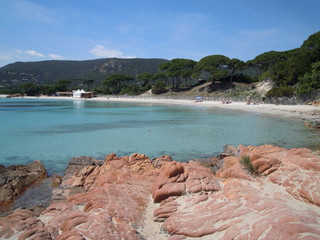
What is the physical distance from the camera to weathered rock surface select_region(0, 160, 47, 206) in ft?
24.7

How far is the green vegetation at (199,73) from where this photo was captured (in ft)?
141

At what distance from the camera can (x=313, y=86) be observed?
117ft

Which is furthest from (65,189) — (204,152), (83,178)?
(204,152)

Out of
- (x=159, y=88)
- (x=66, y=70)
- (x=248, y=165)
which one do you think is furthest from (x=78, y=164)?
(x=66, y=70)

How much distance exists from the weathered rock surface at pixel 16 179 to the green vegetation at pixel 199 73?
36.2m

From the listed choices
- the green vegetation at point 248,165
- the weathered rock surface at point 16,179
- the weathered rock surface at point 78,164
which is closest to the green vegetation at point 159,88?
the weathered rock surface at point 78,164

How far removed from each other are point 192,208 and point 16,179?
20.4ft

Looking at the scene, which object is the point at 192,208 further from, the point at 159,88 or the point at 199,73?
the point at 159,88

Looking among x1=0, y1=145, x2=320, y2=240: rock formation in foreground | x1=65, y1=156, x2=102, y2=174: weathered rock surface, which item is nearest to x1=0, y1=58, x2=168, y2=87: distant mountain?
x1=65, y1=156, x2=102, y2=174: weathered rock surface

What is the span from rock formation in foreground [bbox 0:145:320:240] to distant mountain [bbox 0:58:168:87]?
498ft

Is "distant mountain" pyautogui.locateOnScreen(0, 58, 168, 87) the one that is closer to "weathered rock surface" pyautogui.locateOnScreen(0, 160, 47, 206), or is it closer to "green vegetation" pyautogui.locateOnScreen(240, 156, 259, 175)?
"weathered rock surface" pyautogui.locateOnScreen(0, 160, 47, 206)

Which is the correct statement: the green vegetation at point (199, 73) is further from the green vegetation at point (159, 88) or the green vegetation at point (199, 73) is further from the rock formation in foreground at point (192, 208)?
the rock formation in foreground at point (192, 208)

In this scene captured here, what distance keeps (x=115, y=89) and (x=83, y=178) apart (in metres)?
97.5

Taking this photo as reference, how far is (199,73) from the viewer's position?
74188mm
